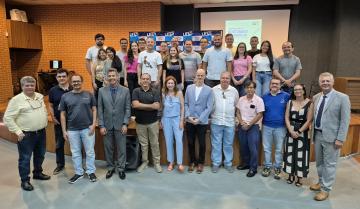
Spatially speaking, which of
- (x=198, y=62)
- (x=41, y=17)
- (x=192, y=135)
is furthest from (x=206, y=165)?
(x=41, y=17)

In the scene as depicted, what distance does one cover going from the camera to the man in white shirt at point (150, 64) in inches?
177

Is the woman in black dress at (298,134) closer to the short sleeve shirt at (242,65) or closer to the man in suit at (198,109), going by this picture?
the man in suit at (198,109)

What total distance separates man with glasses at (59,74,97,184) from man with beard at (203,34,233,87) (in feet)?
6.41

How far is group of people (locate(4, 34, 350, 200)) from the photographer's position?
10.1 ft

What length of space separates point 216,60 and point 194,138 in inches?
53.4

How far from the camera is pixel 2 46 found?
296 inches

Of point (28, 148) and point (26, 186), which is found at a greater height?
point (28, 148)

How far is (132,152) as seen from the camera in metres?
3.88

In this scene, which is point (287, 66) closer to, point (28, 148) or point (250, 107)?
point (250, 107)

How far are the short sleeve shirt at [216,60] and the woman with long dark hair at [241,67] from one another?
6.9 inches

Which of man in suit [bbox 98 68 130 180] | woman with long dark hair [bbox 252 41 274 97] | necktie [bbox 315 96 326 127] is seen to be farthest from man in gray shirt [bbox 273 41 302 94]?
man in suit [bbox 98 68 130 180]

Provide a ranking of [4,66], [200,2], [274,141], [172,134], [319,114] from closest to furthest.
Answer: [319,114] < [274,141] < [172,134] < [4,66] < [200,2]

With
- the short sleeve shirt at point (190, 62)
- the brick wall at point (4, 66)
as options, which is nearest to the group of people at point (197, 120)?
the short sleeve shirt at point (190, 62)

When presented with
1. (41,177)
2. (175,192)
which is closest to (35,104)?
(41,177)
